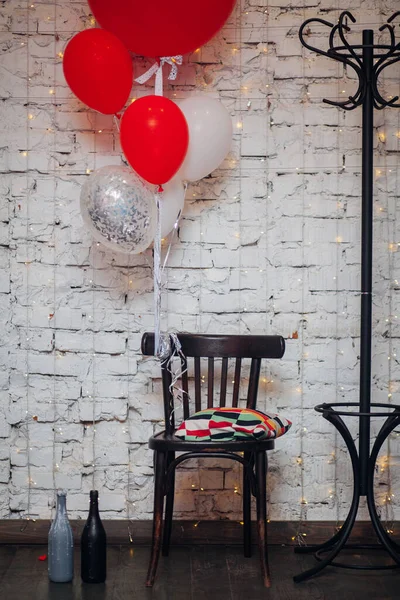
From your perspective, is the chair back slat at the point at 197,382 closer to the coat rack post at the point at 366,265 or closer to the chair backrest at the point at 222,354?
the chair backrest at the point at 222,354

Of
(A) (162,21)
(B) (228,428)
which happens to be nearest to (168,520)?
(B) (228,428)

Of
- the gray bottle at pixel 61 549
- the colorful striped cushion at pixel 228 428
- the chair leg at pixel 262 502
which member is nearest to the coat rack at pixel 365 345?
the chair leg at pixel 262 502

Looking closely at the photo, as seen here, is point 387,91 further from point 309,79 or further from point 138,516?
point 138,516

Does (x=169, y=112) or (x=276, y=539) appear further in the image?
(x=276, y=539)

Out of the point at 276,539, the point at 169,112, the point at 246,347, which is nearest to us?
the point at 169,112

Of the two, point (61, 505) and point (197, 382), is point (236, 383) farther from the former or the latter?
point (61, 505)

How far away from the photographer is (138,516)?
312cm

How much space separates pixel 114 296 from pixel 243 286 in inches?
19.1

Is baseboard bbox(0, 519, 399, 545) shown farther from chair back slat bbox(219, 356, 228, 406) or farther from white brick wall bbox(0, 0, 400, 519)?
chair back slat bbox(219, 356, 228, 406)

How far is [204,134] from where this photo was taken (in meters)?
2.75

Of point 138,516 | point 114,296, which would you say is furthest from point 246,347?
point 138,516

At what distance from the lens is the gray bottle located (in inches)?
103

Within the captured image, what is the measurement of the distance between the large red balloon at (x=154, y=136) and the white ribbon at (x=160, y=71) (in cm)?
21

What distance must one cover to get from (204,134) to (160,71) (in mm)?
295
